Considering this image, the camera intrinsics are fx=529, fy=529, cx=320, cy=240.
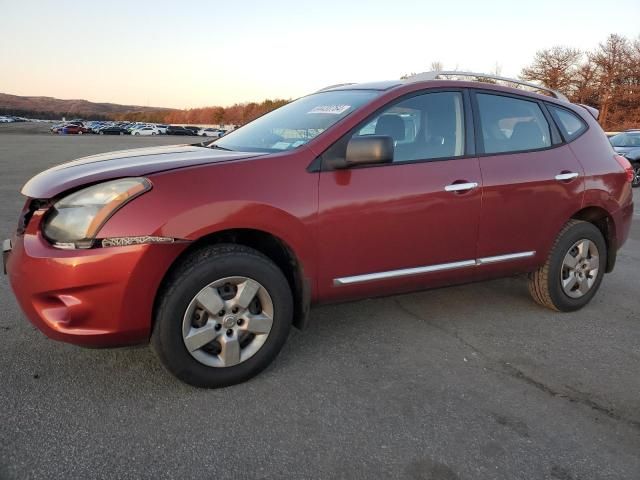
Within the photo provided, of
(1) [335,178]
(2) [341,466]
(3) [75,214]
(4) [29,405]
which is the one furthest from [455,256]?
(4) [29,405]

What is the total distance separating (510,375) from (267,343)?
4.71ft

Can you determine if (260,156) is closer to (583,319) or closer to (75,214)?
(75,214)

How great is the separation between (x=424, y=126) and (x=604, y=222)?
1.94 metres

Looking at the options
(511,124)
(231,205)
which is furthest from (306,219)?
(511,124)

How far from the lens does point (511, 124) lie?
3857mm

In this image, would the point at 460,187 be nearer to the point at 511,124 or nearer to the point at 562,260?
the point at 511,124

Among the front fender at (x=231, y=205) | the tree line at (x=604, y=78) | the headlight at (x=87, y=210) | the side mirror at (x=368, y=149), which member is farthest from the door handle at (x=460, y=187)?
the tree line at (x=604, y=78)

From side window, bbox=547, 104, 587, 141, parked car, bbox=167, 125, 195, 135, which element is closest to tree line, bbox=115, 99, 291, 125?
parked car, bbox=167, 125, 195, 135

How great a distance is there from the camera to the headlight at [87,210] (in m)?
2.49

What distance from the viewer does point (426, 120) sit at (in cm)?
352

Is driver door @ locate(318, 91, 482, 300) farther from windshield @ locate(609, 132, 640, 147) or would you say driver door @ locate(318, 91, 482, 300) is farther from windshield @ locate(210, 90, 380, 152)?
windshield @ locate(609, 132, 640, 147)

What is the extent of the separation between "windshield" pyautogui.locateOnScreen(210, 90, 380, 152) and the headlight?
3.09 ft

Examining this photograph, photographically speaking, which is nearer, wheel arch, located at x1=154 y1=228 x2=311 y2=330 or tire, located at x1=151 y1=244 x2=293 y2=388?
tire, located at x1=151 y1=244 x2=293 y2=388

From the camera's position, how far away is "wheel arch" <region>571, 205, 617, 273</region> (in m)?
4.19
